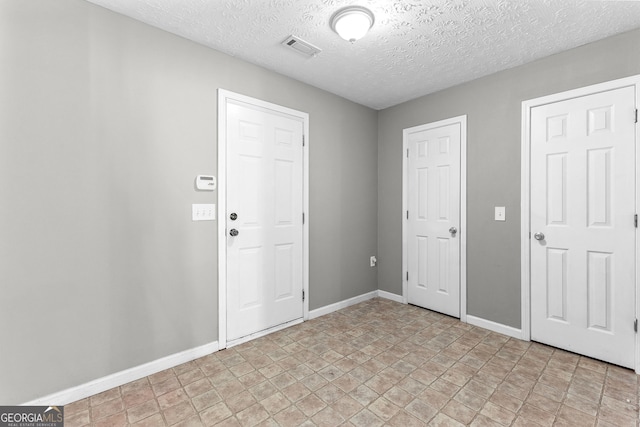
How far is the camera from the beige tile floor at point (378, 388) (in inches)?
64.8

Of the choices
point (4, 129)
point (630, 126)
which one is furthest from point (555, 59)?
point (4, 129)

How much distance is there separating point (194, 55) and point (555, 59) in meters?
3.08

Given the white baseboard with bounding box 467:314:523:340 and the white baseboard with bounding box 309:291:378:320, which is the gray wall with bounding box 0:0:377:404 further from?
the white baseboard with bounding box 467:314:523:340

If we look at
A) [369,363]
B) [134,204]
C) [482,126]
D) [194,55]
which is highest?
[194,55]

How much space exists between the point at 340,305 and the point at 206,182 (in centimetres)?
212

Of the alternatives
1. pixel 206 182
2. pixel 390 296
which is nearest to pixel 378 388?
pixel 390 296

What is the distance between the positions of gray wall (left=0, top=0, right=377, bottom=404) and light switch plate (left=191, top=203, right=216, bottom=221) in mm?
→ 46

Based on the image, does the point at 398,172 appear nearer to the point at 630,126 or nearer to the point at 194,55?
the point at 630,126

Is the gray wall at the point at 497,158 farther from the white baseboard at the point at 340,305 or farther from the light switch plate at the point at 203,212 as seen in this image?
the light switch plate at the point at 203,212

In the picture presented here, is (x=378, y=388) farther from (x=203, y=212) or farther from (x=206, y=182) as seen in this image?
(x=206, y=182)

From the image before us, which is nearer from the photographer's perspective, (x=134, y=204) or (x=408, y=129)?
(x=134, y=204)

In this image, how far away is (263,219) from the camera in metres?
2.73

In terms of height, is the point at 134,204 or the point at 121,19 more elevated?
the point at 121,19

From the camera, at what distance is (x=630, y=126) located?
2119 millimetres
